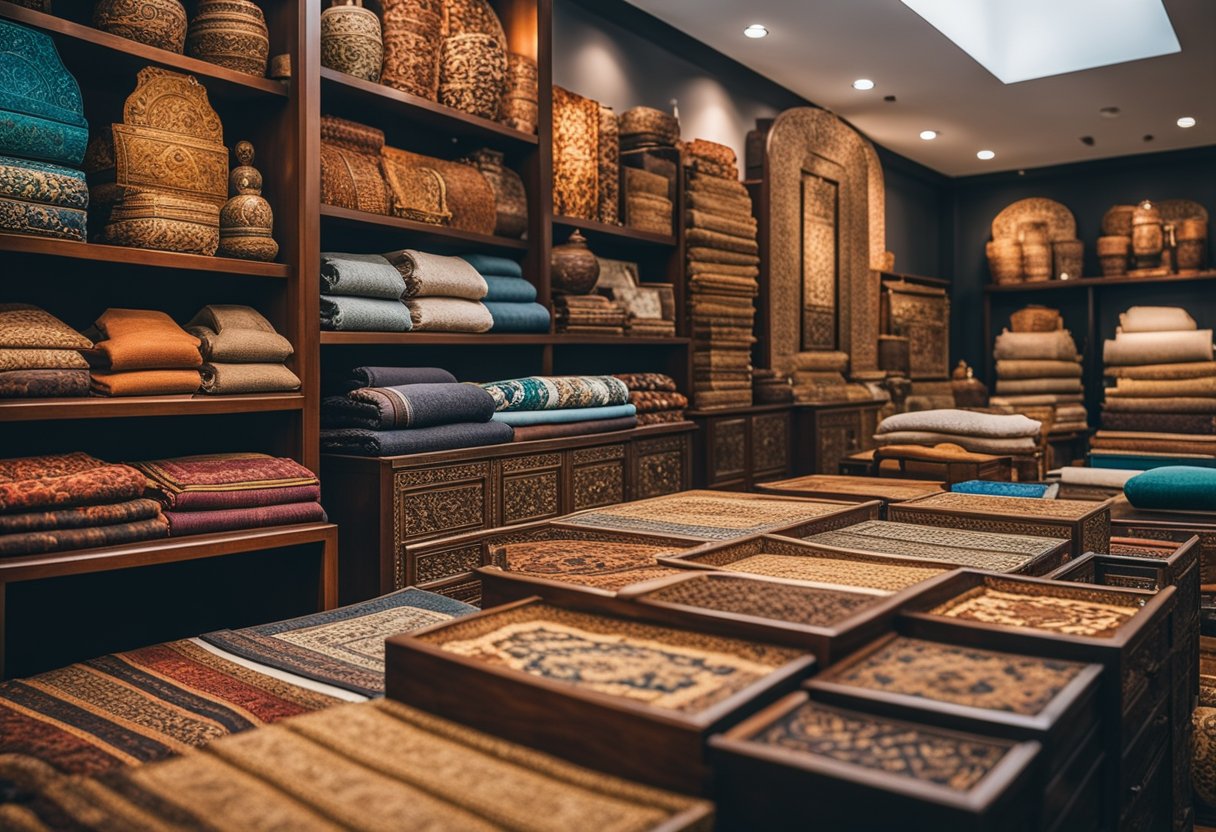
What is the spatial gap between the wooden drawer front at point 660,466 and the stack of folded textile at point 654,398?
0.47 ft

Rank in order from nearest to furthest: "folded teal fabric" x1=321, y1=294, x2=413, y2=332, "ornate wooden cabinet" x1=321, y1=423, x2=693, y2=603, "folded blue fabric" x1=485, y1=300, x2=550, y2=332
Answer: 1. "ornate wooden cabinet" x1=321, y1=423, x2=693, y2=603
2. "folded teal fabric" x1=321, y1=294, x2=413, y2=332
3. "folded blue fabric" x1=485, y1=300, x2=550, y2=332

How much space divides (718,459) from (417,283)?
6.61ft

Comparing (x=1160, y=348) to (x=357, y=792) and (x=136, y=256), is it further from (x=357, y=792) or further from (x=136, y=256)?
(x=357, y=792)

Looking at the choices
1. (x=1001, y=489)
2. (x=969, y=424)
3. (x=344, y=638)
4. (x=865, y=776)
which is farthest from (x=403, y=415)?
(x=969, y=424)

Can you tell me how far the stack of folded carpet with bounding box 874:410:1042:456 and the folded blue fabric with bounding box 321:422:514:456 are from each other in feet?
7.25

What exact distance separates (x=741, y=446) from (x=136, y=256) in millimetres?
3151

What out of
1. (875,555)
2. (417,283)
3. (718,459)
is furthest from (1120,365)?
(875,555)

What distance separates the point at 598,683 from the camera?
1.10 metres

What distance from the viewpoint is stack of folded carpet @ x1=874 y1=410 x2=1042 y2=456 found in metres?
4.35

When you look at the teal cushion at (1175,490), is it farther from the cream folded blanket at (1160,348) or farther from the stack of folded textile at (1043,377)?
the stack of folded textile at (1043,377)

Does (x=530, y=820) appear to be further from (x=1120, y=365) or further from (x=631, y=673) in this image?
(x=1120, y=365)

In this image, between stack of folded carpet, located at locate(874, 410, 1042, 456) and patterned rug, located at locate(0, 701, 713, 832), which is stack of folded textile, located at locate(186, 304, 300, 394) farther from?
stack of folded carpet, located at locate(874, 410, 1042, 456)

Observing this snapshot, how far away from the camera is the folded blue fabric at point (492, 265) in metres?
3.55

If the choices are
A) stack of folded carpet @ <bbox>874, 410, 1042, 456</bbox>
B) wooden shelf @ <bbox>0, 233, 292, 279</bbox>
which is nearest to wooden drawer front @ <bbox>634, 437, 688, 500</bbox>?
stack of folded carpet @ <bbox>874, 410, 1042, 456</bbox>
